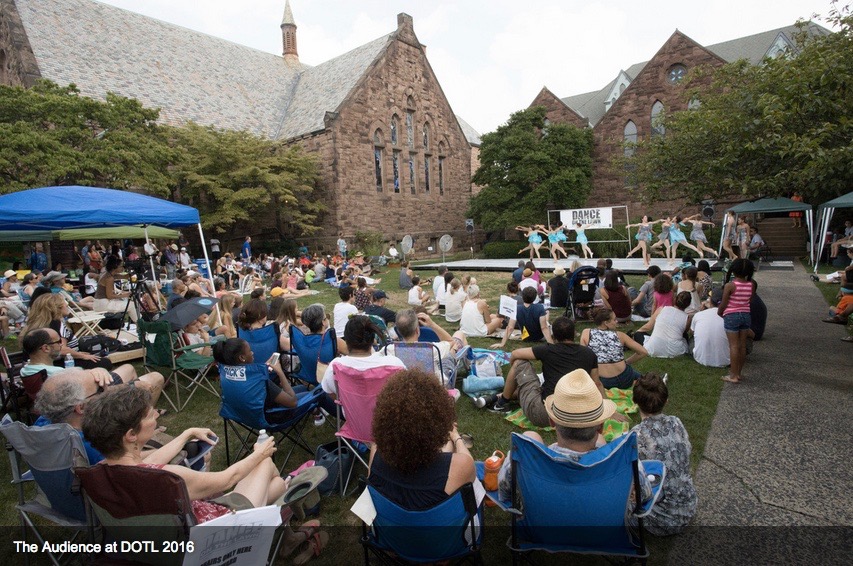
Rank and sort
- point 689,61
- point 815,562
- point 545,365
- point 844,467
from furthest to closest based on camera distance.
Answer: point 689,61
point 545,365
point 844,467
point 815,562

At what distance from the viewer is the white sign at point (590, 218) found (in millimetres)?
21578

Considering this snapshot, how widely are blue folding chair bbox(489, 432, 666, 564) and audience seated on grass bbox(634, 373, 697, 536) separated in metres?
0.61

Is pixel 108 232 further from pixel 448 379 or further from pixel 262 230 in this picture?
pixel 262 230

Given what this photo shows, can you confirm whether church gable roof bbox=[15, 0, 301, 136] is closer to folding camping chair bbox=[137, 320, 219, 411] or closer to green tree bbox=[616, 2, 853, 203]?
folding camping chair bbox=[137, 320, 219, 411]

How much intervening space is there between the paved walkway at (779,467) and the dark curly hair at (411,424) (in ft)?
6.22

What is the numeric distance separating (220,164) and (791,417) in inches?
991

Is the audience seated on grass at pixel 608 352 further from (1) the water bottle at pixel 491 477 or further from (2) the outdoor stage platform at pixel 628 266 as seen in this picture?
(2) the outdoor stage platform at pixel 628 266

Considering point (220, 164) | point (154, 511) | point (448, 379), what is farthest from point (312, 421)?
point (220, 164)

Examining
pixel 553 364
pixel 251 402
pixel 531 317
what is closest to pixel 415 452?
pixel 251 402

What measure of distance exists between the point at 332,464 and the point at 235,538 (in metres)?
1.64

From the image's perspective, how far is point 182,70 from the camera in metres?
28.2

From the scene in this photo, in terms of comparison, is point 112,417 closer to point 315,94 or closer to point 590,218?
point 590,218

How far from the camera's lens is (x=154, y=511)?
2.23 metres

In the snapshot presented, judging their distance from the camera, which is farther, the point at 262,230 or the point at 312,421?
the point at 262,230
